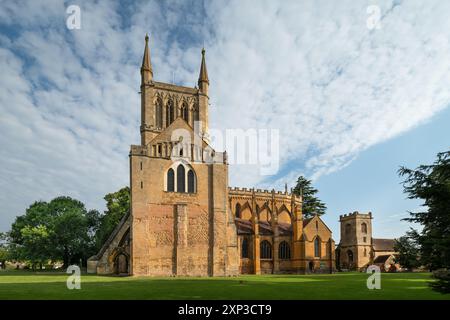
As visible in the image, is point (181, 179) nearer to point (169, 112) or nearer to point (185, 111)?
point (169, 112)

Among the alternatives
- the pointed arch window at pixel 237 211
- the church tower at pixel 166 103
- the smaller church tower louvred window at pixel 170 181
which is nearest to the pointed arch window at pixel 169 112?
the church tower at pixel 166 103

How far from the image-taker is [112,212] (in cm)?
5659

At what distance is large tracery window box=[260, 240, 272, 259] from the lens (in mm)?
53688

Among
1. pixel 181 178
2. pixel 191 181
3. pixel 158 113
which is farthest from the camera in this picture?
pixel 158 113

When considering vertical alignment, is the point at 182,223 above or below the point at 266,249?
above

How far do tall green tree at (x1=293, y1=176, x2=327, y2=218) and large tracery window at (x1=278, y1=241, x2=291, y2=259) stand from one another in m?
21.3

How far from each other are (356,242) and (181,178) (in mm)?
39893

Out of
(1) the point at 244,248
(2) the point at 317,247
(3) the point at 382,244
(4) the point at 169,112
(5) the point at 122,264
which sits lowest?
(3) the point at 382,244

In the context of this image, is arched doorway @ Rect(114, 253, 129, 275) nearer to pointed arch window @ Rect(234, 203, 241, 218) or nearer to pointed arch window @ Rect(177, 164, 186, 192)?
pointed arch window @ Rect(177, 164, 186, 192)

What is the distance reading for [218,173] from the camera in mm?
45438

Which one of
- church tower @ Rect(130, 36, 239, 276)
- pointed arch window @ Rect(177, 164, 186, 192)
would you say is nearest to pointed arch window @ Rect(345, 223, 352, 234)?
church tower @ Rect(130, 36, 239, 276)

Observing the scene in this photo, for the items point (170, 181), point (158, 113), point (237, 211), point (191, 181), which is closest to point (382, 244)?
point (237, 211)
